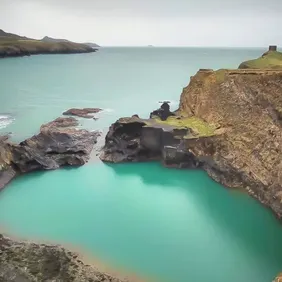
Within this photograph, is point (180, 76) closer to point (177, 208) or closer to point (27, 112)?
point (27, 112)

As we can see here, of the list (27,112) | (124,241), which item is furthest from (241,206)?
(27,112)

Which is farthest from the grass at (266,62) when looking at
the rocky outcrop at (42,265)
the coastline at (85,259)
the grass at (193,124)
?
the rocky outcrop at (42,265)

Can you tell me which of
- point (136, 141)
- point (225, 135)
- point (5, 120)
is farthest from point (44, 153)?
point (5, 120)

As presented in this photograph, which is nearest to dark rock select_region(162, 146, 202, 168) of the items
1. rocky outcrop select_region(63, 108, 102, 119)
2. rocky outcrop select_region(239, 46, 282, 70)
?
rocky outcrop select_region(239, 46, 282, 70)

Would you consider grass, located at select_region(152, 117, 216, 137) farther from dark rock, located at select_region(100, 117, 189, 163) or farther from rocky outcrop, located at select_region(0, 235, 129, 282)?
rocky outcrop, located at select_region(0, 235, 129, 282)

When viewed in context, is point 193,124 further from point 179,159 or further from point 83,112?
point 83,112

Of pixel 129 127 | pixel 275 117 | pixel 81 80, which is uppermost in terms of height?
pixel 275 117

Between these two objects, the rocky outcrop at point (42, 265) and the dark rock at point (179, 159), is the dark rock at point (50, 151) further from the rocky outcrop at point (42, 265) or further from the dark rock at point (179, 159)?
the rocky outcrop at point (42, 265)
